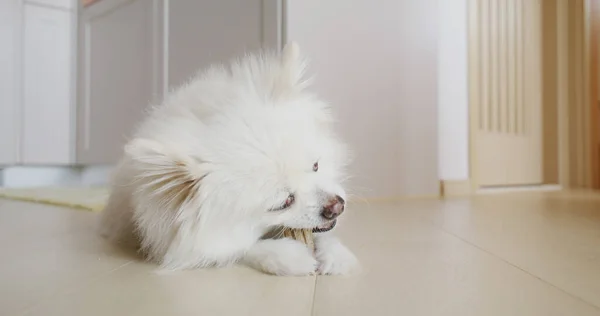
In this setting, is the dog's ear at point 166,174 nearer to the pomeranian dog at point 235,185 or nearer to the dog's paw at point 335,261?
the pomeranian dog at point 235,185

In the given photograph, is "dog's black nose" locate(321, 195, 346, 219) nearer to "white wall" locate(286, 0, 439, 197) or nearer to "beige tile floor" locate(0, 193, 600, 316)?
"beige tile floor" locate(0, 193, 600, 316)

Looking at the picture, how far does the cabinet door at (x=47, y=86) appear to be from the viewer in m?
4.95

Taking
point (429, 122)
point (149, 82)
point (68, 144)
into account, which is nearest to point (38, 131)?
point (68, 144)

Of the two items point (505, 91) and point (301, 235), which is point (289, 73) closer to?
point (301, 235)

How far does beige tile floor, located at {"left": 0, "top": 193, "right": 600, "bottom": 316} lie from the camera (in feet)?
3.04

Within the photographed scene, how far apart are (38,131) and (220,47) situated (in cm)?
291

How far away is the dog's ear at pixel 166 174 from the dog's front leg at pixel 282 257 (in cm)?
24

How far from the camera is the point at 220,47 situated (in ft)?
10.4

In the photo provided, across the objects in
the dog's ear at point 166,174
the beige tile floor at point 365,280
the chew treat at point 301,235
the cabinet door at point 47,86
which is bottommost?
the beige tile floor at point 365,280

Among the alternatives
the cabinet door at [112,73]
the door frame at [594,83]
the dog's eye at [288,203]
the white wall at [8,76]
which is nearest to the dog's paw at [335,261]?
the dog's eye at [288,203]

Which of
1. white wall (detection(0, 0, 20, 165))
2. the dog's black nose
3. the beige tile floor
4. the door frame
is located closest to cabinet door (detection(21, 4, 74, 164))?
white wall (detection(0, 0, 20, 165))

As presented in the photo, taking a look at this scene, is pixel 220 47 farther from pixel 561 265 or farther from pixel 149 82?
pixel 561 265

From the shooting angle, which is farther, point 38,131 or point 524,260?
point 38,131

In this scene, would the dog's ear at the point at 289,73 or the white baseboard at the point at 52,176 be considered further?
the white baseboard at the point at 52,176
